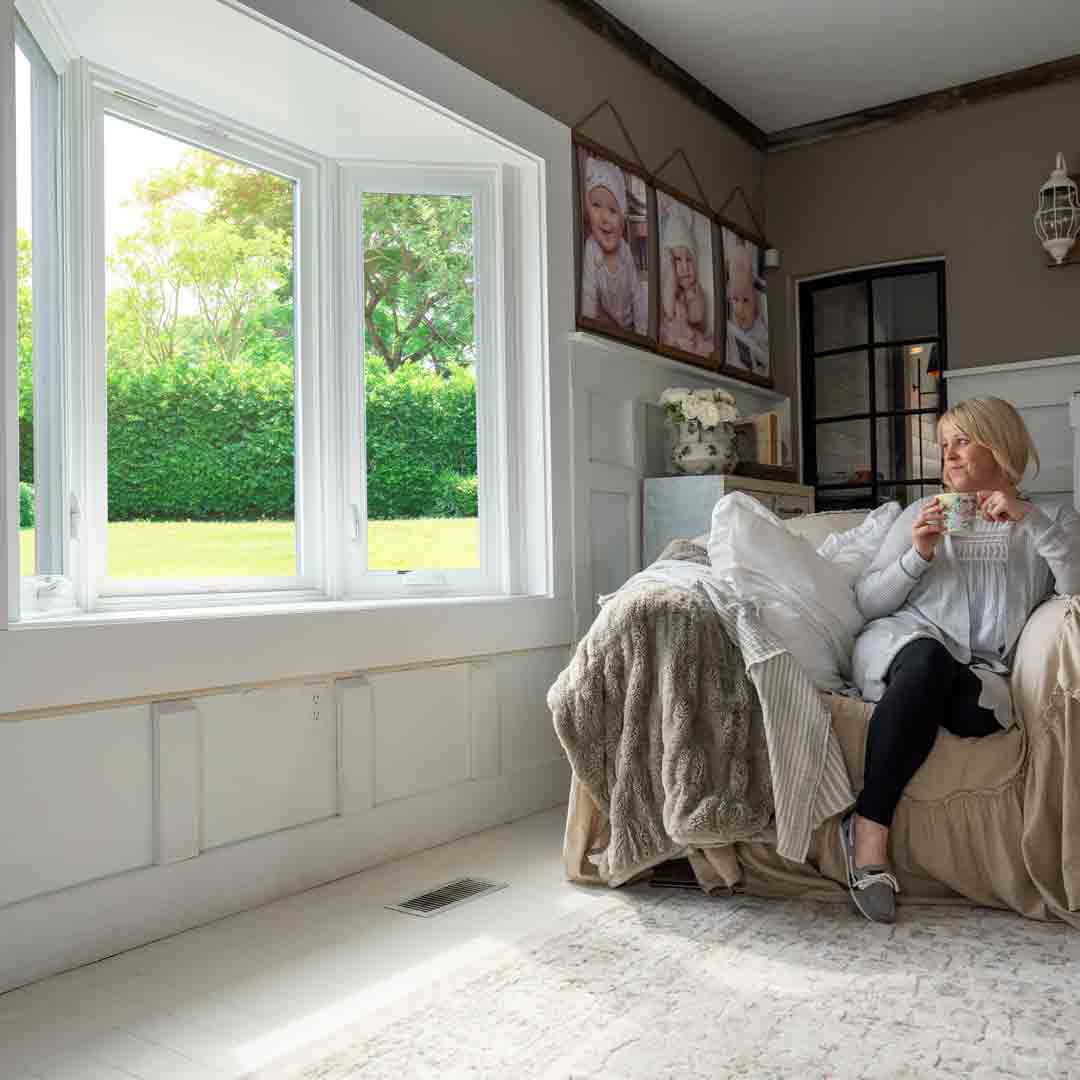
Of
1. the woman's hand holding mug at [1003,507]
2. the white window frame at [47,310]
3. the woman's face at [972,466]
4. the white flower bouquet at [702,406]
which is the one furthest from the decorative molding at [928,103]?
the white window frame at [47,310]

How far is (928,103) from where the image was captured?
4508mm

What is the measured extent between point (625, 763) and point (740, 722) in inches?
10.8

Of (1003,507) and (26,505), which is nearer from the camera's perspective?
(26,505)

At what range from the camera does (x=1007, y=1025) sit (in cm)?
171

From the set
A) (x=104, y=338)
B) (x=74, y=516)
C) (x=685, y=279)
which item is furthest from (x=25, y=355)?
(x=685, y=279)

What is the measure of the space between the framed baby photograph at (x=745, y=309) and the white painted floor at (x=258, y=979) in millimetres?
2625

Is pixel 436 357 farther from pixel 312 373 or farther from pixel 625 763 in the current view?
pixel 625 763

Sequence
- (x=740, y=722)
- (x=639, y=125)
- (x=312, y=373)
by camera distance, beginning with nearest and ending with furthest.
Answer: (x=740, y=722) → (x=312, y=373) → (x=639, y=125)

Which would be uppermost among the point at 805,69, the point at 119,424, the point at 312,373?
the point at 805,69

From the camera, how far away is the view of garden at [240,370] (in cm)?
272

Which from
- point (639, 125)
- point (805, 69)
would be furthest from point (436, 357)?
point (805, 69)

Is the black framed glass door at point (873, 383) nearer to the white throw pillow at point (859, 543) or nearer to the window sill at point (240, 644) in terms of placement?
the white throw pillow at point (859, 543)

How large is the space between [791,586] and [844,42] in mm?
2500

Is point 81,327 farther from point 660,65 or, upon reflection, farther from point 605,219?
point 660,65
